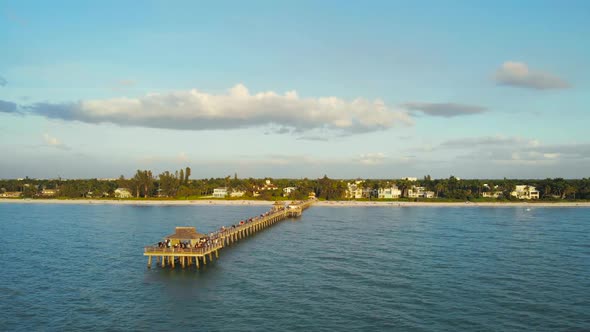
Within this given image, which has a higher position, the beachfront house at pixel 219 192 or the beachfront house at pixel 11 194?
the beachfront house at pixel 219 192

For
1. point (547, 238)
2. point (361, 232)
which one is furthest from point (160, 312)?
point (547, 238)

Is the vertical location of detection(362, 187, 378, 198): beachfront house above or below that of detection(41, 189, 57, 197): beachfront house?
above

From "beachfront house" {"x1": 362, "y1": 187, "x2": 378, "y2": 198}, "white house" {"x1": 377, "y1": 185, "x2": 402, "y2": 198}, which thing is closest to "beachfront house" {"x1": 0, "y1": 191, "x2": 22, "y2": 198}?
"beachfront house" {"x1": 362, "y1": 187, "x2": 378, "y2": 198}

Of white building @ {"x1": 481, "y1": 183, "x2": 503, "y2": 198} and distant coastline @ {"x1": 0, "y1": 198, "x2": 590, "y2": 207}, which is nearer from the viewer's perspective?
distant coastline @ {"x1": 0, "y1": 198, "x2": 590, "y2": 207}

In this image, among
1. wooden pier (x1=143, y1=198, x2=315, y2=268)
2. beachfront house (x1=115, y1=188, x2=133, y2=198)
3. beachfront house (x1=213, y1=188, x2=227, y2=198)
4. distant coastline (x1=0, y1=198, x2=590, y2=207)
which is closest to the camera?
wooden pier (x1=143, y1=198, x2=315, y2=268)

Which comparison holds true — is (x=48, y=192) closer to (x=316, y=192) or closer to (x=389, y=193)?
(x=316, y=192)

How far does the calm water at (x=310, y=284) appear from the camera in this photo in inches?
1162

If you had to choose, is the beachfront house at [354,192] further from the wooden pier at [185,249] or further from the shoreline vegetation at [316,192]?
the wooden pier at [185,249]

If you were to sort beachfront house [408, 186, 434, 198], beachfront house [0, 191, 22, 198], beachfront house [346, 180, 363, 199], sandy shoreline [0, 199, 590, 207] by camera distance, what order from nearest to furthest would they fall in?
1. sandy shoreline [0, 199, 590, 207]
2. beachfront house [346, 180, 363, 199]
3. beachfront house [408, 186, 434, 198]
4. beachfront house [0, 191, 22, 198]

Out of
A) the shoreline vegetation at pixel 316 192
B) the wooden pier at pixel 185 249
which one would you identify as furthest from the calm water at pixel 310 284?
the shoreline vegetation at pixel 316 192

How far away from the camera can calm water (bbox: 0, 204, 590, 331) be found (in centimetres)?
2952

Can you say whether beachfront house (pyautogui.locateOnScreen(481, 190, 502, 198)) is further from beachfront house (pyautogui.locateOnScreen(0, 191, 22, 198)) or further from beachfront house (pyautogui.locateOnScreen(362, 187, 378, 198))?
beachfront house (pyautogui.locateOnScreen(0, 191, 22, 198))

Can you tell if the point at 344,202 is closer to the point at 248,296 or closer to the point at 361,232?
the point at 361,232

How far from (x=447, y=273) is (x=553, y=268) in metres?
11.3
